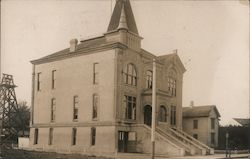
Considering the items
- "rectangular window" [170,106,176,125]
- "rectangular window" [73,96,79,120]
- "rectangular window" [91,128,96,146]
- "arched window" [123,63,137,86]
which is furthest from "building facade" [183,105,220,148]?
"rectangular window" [91,128,96,146]

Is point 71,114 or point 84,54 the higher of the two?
point 84,54

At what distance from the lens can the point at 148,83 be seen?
35906 mm

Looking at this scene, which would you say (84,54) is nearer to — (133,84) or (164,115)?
(133,84)

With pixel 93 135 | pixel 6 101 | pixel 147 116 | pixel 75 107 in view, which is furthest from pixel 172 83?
pixel 6 101

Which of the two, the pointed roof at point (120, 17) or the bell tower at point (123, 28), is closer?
the bell tower at point (123, 28)

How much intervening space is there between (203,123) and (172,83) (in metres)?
10.6

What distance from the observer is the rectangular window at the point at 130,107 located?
32.9 m

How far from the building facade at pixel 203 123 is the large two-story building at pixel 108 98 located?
873 centimetres

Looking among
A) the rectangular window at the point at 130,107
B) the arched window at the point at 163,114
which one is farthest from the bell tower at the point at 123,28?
the arched window at the point at 163,114

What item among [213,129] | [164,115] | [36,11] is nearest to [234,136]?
[213,129]

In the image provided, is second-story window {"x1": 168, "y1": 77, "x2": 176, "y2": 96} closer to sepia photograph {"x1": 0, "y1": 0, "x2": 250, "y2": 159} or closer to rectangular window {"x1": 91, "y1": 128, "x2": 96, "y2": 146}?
sepia photograph {"x1": 0, "y1": 0, "x2": 250, "y2": 159}

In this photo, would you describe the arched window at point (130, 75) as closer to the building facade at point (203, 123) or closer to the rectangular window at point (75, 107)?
the rectangular window at point (75, 107)

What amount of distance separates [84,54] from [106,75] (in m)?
3.48

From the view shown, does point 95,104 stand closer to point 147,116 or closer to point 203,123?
point 147,116
